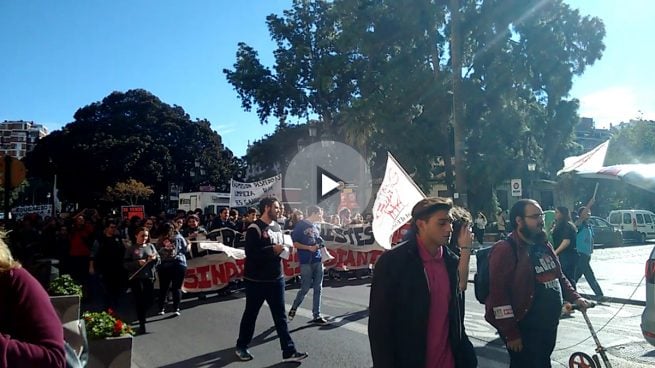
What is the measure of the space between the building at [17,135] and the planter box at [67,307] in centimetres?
18753

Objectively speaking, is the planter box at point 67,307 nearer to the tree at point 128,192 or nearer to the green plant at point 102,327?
the green plant at point 102,327

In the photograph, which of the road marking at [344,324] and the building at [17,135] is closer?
the road marking at [344,324]

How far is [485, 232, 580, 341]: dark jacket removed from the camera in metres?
3.97

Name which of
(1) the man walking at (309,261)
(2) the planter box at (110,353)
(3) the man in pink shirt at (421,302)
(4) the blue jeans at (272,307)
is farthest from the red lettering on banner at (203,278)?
(3) the man in pink shirt at (421,302)

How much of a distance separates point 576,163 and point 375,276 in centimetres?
613

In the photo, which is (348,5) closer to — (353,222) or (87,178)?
(353,222)

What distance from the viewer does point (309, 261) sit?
8773 mm

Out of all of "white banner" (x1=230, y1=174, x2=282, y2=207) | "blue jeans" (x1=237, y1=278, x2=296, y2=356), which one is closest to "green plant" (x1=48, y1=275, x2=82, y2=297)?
"blue jeans" (x1=237, y1=278, x2=296, y2=356)

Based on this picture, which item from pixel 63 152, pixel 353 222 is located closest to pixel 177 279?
pixel 353 222

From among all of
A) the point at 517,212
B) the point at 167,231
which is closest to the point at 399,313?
the point at 517,212

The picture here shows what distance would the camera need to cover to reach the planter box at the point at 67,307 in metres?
5.83

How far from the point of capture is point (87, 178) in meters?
47.5

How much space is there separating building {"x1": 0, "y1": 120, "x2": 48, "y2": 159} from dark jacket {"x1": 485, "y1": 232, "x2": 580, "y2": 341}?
19088cm
